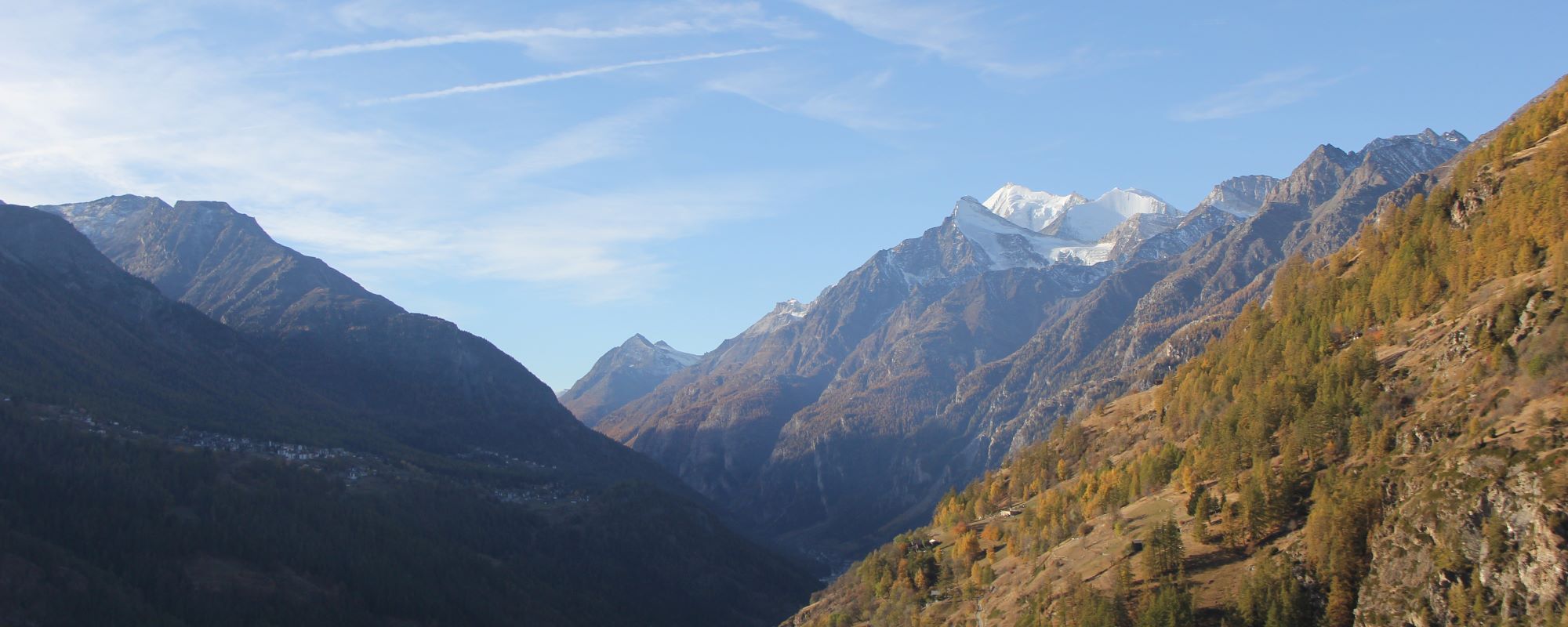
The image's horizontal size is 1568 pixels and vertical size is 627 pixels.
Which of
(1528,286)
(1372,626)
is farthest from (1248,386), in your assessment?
(1372,626)

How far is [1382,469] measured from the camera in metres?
129

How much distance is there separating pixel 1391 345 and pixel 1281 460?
2277cm

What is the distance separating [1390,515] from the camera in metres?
121

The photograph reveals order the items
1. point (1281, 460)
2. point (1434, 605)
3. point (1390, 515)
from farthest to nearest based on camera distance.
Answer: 1. point (1281, 460)
2. point (1390, 515)
3. point (1434, 605)

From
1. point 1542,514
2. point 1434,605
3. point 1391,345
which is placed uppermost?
point 1391,345

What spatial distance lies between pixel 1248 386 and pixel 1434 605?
8377 cm

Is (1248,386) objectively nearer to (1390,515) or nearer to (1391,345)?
(1391,345)

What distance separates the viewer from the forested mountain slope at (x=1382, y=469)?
110 metres

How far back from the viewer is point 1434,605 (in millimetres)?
109375

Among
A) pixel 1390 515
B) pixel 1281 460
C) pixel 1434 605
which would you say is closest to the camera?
pixel 1434 605

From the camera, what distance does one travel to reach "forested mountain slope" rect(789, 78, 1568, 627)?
10950cm

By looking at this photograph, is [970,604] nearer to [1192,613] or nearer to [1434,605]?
[1192,613]

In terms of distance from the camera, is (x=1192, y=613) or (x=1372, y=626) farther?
(x=1192, y=613)

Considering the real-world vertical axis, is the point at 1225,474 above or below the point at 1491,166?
below
